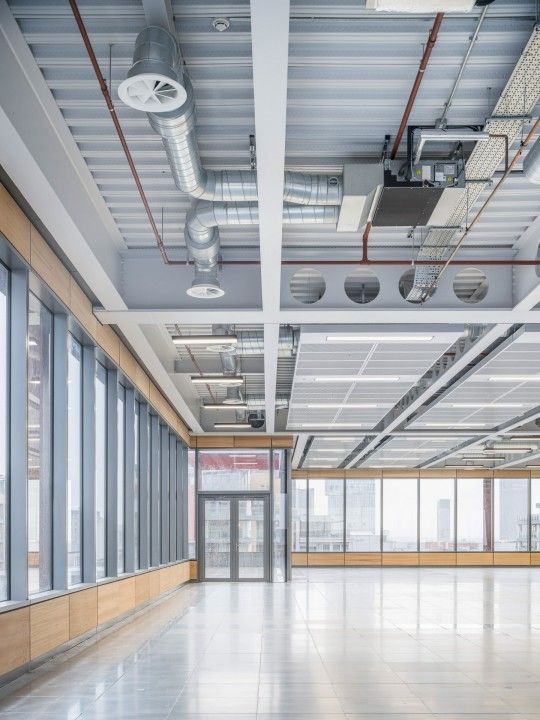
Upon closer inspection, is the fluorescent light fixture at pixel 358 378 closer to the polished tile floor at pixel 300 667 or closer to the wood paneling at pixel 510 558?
the polished tile floor at pixel 300 667

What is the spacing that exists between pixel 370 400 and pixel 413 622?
5.28 meters

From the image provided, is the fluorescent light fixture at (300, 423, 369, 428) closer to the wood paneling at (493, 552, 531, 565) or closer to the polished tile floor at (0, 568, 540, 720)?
the polished tile floor at (0, 568, 540, 720)

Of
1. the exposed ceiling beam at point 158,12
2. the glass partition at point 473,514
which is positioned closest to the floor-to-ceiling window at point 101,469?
the exposed ceiling beam at point 158,12

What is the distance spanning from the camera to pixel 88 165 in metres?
7.60

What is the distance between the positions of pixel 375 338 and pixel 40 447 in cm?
491

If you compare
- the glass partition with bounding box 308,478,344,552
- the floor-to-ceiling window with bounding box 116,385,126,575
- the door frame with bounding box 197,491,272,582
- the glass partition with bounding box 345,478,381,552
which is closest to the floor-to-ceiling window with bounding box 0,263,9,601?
the floor-to-ceiling window with bounding box 116,385,126,575

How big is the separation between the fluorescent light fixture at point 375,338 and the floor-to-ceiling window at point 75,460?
3.31 meters

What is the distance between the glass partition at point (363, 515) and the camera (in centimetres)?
3797

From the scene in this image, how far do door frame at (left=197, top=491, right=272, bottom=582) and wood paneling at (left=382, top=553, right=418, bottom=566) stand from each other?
577 inches

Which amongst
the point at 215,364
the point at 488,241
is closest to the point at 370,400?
the point at 215,364

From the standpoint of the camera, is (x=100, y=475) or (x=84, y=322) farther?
(x=100, y=475)

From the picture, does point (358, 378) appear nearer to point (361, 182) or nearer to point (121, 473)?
point (121, 473)

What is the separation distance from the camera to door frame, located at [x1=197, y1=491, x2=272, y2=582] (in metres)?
24.2

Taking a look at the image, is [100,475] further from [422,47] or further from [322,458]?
[322,458]
